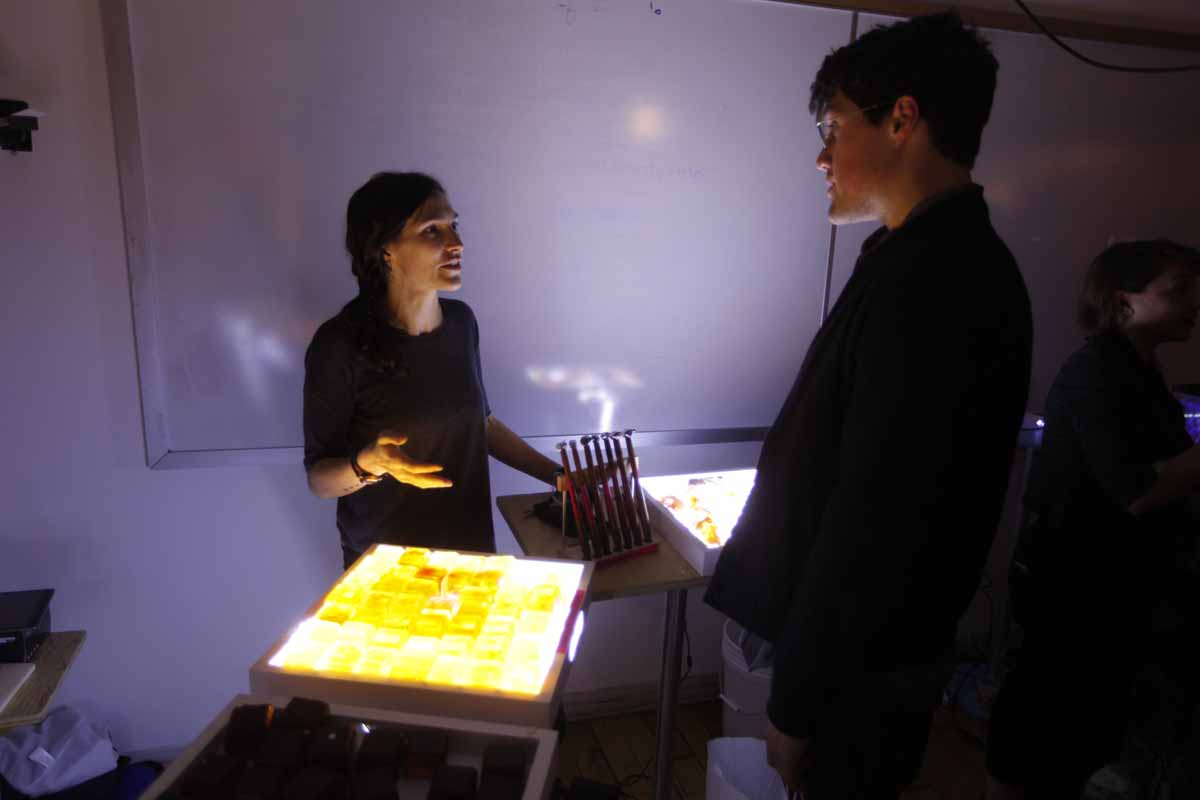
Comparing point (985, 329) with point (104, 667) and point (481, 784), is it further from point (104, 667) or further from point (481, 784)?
point (104, 667)

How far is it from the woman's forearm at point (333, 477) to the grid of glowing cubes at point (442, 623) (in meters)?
0.25

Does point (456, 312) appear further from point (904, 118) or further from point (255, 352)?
point (904, 118)

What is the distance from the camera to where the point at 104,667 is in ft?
7.04

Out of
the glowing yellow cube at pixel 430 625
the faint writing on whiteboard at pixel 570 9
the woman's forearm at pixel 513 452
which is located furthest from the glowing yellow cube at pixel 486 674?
the faint writing on whiteboard at pixel 570 9

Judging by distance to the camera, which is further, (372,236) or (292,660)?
(372,236)

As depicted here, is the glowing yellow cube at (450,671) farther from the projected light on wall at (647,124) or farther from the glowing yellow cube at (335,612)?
the projected light on wall at (647,124)

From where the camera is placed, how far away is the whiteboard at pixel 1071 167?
253cm

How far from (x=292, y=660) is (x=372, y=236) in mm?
984

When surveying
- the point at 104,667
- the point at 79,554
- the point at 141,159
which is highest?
the point at 141,159

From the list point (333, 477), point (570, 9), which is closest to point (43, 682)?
point (333, 477)

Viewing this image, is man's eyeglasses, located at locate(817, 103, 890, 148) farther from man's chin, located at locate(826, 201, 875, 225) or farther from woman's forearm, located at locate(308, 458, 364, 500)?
woman's forearm, located at locate(308, 458, 364, 500)

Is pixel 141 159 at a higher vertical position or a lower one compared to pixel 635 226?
higher

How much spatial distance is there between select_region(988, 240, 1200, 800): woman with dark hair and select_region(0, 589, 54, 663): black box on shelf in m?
2.49

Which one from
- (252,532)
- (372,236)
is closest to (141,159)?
(372,236)
